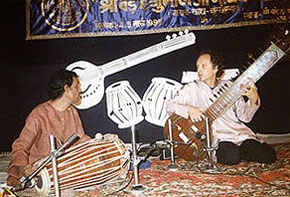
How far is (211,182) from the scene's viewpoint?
12.8 feet

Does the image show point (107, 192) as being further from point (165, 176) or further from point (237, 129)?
point (237, 129)

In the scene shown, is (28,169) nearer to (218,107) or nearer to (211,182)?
(211,182)

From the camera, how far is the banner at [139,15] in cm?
487

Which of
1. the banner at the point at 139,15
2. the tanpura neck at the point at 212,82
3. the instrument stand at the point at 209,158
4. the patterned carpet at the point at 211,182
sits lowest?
the patterned carpet at the point at 211,182

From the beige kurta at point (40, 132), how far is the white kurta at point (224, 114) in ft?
3.93

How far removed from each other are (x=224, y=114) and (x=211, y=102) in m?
0.20

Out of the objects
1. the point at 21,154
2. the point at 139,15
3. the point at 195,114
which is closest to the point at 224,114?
the point at 195,114

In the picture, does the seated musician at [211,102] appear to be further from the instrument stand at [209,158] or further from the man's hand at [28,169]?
the man's hand at [28,169]

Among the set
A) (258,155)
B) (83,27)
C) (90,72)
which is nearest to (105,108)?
(90,72)

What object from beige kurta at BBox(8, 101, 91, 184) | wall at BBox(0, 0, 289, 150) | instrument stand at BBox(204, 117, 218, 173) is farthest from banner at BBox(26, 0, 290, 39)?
instrument stand at BBox(204, 117, 218, 173)

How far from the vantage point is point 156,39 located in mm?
4980

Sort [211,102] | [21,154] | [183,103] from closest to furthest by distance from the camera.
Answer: [21,154] < [211,102] < [183,103]

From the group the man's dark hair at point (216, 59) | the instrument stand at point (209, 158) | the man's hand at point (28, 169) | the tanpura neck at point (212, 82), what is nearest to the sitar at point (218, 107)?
the tanpura neck at point (212, 82)

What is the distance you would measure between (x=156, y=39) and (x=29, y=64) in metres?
1.46
